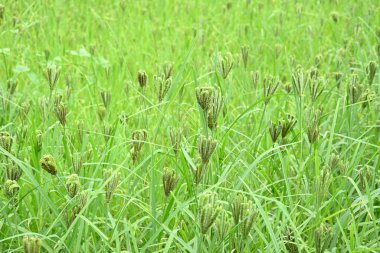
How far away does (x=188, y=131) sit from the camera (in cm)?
249

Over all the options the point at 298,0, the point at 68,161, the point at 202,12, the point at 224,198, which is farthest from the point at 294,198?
the point at 298,0

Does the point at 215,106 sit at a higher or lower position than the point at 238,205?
higher

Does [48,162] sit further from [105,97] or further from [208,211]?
[105,97]

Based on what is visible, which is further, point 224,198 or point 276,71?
point 276,71

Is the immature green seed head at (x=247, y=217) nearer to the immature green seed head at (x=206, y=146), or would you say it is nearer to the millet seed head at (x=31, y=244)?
the immature green seed head at (x=206, y=146)

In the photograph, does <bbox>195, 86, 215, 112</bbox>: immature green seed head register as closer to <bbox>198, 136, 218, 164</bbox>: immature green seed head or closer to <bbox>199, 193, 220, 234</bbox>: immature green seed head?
<bbox>198, 136, 218, 164</bbox>: immature green seed head

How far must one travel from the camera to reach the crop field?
195 cm

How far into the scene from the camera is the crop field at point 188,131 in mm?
1945

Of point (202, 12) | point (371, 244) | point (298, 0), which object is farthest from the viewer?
point (298, 0)

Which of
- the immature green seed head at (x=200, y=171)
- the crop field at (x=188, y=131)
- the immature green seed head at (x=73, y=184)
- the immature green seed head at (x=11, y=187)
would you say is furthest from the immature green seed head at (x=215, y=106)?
Answer: the immature green seed head at (x=11, y=187)

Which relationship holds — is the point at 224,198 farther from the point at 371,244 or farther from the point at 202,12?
the point at 202,12

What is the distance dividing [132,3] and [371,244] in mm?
3433

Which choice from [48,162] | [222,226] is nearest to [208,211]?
[222,226]

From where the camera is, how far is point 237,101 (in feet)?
12.0
